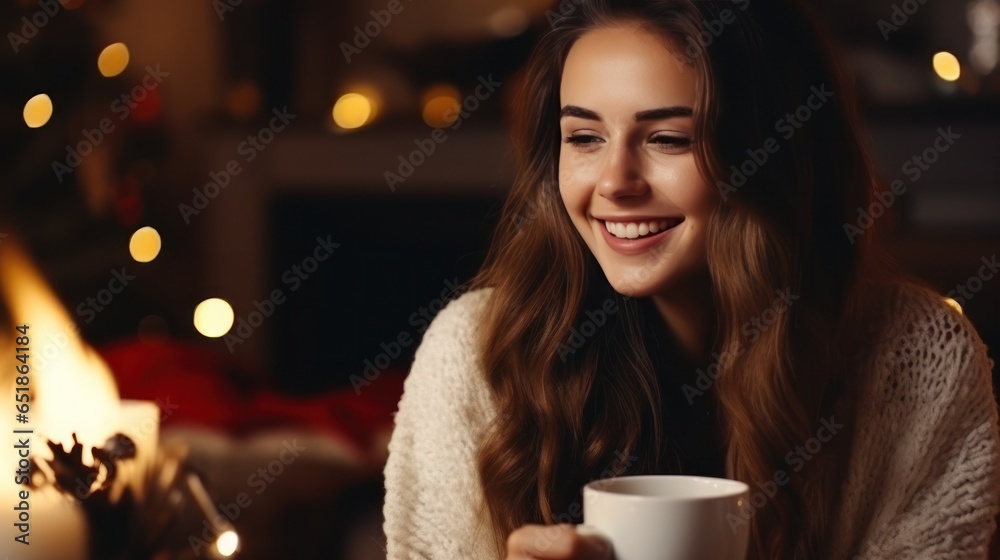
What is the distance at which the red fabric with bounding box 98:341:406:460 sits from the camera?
1.62 m

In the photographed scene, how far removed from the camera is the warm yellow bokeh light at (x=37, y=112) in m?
2.03

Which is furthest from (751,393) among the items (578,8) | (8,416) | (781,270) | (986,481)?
(8,416)

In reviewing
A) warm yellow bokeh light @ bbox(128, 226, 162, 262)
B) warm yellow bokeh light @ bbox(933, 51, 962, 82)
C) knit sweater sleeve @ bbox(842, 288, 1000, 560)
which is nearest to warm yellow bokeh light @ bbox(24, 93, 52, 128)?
warm yellow bokeh light @ bbox(128, 226, 162, 262)

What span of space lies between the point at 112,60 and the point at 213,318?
27.4 inches

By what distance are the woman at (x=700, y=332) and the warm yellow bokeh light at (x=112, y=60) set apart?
4.93ft

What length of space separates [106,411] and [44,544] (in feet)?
0.66

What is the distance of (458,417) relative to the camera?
1.13m

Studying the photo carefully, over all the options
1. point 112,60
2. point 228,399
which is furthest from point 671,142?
point 112,60

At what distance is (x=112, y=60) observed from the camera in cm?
239

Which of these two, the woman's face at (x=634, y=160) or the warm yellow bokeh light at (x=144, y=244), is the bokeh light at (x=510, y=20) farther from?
the woman's face at (x=634, y=160)

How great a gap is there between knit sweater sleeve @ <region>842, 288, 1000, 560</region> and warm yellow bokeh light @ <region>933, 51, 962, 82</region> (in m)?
1.57

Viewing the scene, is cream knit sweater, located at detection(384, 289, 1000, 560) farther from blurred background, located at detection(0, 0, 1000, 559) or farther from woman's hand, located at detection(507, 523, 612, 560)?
blurred background, located at detection(0, 0, 1000, 559)

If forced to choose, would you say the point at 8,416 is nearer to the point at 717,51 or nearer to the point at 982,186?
the point at 717,51

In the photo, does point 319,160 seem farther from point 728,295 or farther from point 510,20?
point 728,295
